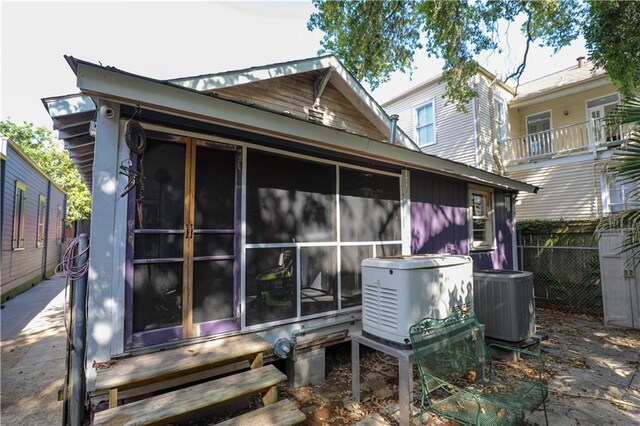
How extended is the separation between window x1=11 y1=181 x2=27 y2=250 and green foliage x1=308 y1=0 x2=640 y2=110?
29.0 feet

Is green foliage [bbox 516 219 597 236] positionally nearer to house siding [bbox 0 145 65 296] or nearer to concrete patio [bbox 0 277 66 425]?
concrete patio [bbox 0 277 66 425]

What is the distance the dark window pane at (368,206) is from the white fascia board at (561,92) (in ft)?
32.1

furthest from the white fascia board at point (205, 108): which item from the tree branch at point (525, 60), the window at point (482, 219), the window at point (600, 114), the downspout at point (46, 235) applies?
the downspout at point (46, 235)

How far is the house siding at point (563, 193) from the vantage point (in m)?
9.85

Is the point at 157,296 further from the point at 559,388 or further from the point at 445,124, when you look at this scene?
the point at 445,124

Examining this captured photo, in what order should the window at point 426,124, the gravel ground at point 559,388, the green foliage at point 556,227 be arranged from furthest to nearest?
the window at point 426,124
the green foliage at point 556,227
the gravel ground at point 559,388

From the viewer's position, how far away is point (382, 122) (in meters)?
6.00

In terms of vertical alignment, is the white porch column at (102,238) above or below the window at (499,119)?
below

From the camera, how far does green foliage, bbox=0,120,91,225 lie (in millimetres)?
18562

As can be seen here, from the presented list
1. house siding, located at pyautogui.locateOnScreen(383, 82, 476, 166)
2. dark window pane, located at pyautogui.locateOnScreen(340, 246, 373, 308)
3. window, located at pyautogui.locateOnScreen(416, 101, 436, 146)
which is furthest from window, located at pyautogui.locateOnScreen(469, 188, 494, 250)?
window, located at pyautogui.locateOnScreen(416, 101, 436, 146)

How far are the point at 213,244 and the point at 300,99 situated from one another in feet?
11.2

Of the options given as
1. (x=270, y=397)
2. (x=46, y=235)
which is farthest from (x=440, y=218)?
(x=46, y=235)

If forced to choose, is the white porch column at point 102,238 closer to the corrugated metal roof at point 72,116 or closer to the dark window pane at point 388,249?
the corrugated metal roof at point 72,116

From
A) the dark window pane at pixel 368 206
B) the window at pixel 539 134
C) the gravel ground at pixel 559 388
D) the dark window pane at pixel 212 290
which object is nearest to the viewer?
the gravel ground at pixel 559 388
